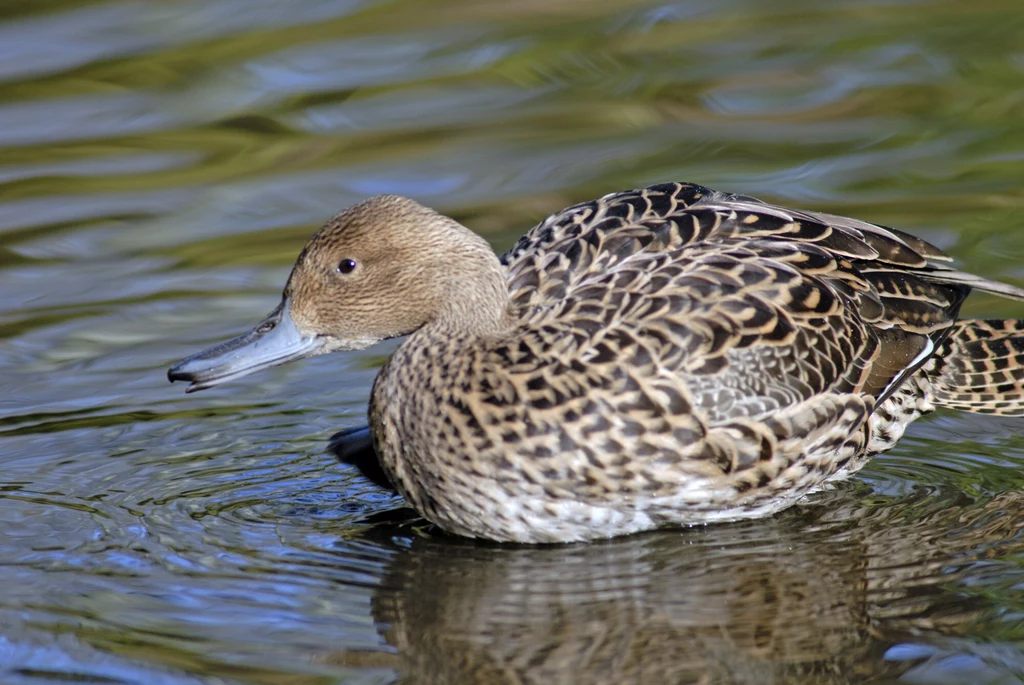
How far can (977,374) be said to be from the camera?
7359mm

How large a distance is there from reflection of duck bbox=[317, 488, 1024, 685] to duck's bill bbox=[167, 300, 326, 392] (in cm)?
89

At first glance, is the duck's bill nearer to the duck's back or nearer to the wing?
the duck's back

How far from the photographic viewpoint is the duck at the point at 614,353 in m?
6.36

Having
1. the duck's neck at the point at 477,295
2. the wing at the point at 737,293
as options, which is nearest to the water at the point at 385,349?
the wing at the point at 737,293

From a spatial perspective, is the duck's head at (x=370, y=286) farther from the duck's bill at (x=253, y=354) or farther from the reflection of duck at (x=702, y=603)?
the reflection of duck at (x=702, y=603)

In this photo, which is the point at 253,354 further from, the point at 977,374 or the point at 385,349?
the point at 977,374

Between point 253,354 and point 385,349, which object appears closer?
point 253,354

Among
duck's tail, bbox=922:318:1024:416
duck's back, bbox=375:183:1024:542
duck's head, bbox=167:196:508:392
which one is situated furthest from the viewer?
duck's tail, bbox=922:318:1024:416

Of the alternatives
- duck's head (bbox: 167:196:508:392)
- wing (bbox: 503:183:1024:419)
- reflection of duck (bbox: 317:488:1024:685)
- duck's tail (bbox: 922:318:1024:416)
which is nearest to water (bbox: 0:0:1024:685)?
reflection of duck (bbox: 317:488:1024:685)

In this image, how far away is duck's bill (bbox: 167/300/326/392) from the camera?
6668 mm

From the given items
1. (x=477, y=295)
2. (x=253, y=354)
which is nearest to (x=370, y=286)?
(x=477, y=295)

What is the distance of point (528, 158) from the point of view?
35.9 ft

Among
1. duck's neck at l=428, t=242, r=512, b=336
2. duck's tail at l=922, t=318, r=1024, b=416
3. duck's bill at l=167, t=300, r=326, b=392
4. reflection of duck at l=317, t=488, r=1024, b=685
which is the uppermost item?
duck's neck at l=428, t=242, r=512, b=336

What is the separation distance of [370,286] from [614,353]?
108 cm
